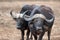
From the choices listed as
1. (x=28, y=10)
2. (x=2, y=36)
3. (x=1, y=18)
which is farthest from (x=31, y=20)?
(x=1, y=18)

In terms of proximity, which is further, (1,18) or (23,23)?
(1,18)

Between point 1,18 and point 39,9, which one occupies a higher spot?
point 39,9

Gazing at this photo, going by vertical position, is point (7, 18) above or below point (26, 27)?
below

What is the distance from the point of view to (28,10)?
13.9 meters

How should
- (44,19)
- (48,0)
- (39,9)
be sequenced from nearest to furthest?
(44,19) < (39,9) < (48,0)

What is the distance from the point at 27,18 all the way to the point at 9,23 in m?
9.10

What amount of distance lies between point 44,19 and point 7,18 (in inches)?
485

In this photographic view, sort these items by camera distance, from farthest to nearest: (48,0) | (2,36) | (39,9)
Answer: (48,0) < (2,36) < (39,9)

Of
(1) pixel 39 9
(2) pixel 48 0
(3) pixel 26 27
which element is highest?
(1) pixel 39 9

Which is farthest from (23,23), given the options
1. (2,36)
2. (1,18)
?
(1,18)

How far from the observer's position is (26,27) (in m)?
13.5

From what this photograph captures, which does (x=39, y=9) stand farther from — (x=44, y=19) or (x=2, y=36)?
(x=2, y=36)

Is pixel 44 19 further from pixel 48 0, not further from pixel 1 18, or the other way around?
pixel 48 0

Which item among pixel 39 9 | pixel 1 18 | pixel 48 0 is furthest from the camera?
pixel 48 0
